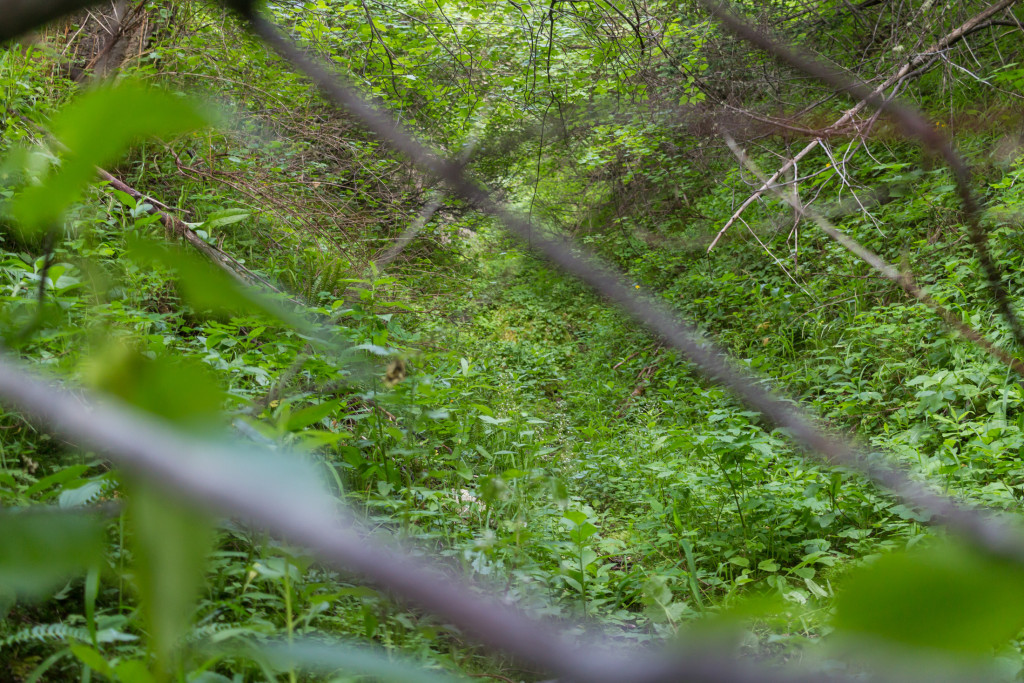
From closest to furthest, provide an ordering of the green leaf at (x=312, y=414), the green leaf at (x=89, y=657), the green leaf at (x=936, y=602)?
the green leaf at (x=936, y=602), the green leaf at (x=312, y=414), the green leaf at (x=89, y=657)

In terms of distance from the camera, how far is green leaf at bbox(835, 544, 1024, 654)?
Answer: 12cm

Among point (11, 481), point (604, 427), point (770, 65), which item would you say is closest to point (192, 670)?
point (11, 481)

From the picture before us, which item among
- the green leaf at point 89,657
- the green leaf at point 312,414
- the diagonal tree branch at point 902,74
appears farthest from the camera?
the diagonal tree branch at point 902,74

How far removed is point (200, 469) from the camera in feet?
0.47

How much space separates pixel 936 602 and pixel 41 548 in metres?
0.25

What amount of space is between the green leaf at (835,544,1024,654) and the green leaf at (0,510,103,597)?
0.74ft

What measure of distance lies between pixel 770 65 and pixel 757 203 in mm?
1060

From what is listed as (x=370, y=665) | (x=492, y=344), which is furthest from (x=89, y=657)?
(x=492, y=344)

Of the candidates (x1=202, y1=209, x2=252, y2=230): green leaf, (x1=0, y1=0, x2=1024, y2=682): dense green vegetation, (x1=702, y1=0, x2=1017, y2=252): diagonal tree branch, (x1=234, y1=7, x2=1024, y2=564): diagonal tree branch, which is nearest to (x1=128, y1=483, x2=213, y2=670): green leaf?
(x1=0, y1=0, x2=1024, y2=682): dense green vegetation

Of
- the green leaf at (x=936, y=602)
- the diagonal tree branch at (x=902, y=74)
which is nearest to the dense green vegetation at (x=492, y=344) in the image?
the green leaf at (x=936, y=602)

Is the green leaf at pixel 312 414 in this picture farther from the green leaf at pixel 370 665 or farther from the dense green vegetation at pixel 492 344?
the green leaf at pixel 370 665

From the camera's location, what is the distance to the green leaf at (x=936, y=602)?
12 cm

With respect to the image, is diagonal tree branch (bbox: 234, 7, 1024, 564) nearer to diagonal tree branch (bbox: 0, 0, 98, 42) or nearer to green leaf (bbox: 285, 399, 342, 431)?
diagonal tree branch (bbox: 0, 0, 98, 42)

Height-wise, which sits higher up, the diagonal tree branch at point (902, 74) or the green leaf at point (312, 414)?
the diagonal tree branch at point (902, 74)
